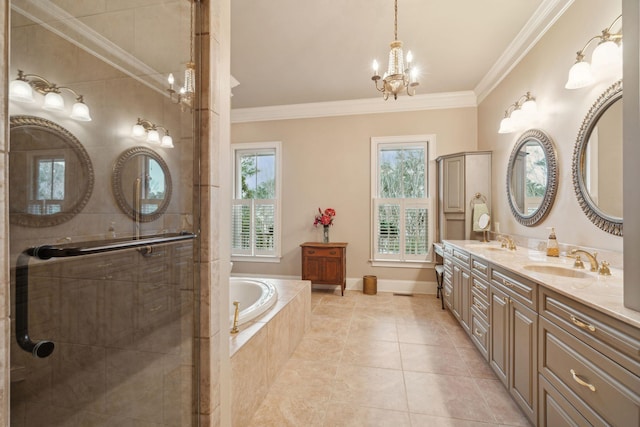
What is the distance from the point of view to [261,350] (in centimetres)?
183

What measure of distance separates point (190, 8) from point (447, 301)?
3558mm

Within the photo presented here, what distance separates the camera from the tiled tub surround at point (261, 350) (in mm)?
1561

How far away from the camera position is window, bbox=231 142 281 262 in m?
4.68

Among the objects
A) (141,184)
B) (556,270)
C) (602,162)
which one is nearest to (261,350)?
(141,184)

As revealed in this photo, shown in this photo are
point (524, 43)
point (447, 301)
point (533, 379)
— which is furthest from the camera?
point (447, 301)

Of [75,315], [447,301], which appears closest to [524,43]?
[447,301]

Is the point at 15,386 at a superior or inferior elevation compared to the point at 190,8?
inferior

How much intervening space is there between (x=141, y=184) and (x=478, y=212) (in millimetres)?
3648

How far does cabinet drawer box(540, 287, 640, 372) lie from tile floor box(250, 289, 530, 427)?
0.81 metres

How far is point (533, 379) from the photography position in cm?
152

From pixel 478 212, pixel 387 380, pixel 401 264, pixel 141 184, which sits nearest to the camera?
pixel 141 184

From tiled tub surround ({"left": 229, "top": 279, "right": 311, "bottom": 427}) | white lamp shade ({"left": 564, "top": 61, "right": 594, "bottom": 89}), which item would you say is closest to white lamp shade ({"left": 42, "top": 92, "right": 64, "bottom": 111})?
tiled tub surround ({"left": 229, "top": 279, "right": 311, "bottom": 427})

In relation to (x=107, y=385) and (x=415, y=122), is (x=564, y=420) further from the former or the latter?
(x=415, y=122)

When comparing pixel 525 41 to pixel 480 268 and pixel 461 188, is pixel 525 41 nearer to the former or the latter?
pixel 461 188
